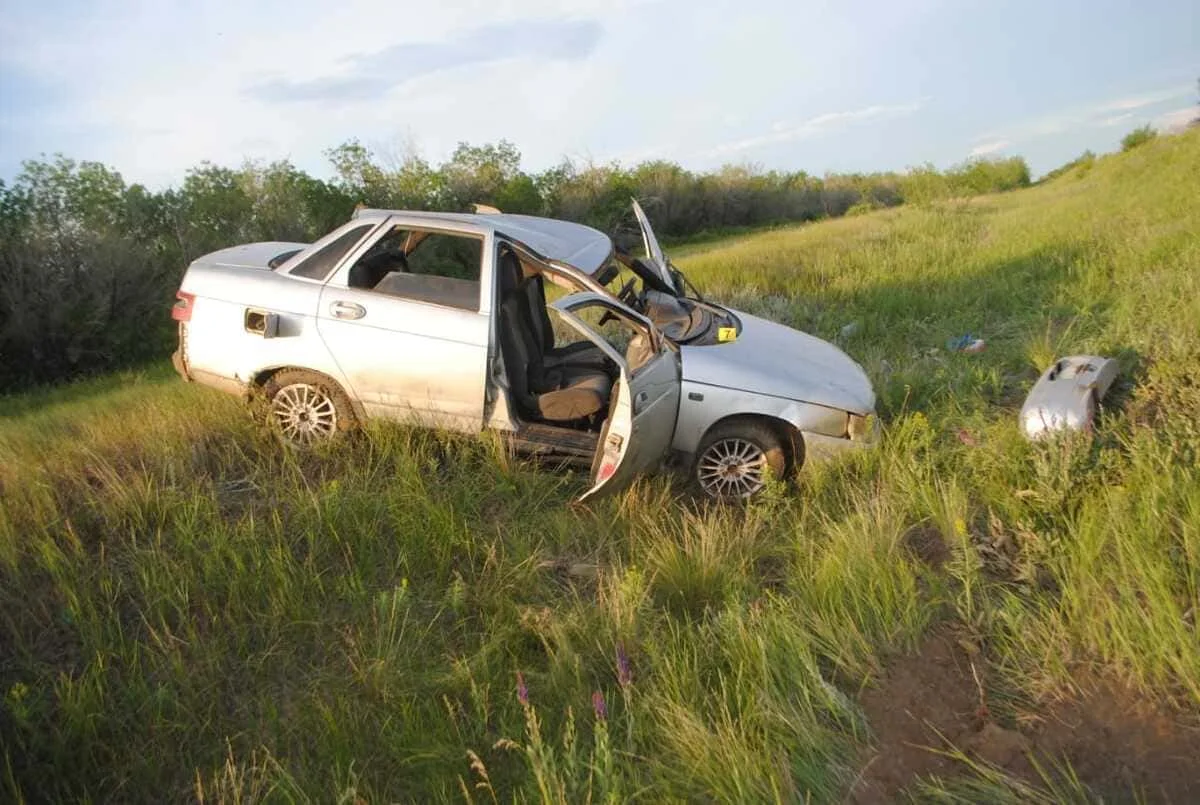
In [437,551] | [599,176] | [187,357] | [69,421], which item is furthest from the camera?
[599,176]

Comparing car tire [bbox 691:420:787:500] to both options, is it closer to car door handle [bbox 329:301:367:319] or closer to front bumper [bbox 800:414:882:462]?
front bumper [bbox 800:414:882:462]

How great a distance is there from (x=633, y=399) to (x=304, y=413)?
2.32 meters

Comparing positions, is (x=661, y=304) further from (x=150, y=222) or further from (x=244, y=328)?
(x=150, y=222)

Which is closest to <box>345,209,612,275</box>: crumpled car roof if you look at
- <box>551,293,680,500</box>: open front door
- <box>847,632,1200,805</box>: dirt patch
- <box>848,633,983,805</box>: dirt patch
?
<box>551,293,680,500</box>: open front door

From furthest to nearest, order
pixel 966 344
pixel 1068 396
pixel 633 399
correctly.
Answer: pixel 966 344 → pixel 1068 396 → pixel 633 399

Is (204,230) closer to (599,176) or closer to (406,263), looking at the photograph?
(406,263)

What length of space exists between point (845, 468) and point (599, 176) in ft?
86.7

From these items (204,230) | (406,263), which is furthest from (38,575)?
(204,230)

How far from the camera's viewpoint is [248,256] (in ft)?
18.7

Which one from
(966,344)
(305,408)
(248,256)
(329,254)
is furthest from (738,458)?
(966,344)

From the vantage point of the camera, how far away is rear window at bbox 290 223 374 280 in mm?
5141

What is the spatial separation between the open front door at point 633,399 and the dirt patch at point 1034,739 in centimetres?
178

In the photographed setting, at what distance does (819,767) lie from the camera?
8.65 feet

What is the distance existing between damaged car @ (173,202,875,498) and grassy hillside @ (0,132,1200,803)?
0.25 meters
